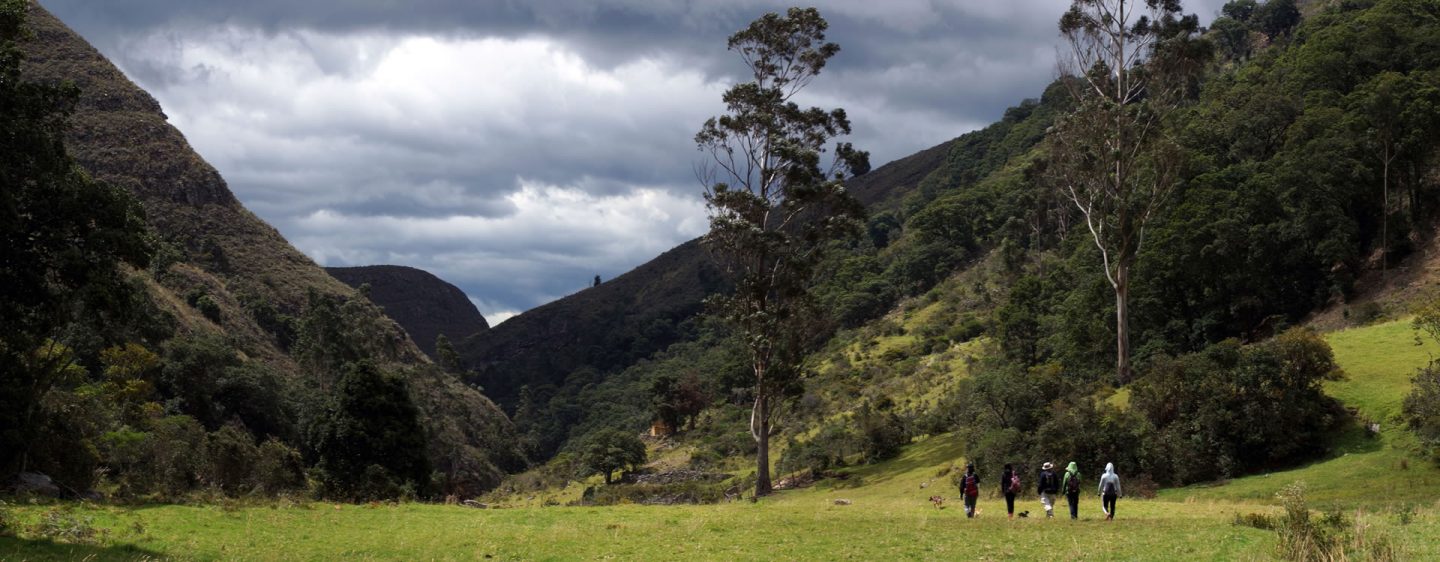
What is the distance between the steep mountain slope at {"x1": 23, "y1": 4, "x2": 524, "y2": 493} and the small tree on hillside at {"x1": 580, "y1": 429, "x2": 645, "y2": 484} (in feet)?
56.4

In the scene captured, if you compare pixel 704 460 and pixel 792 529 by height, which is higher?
pixel 792 529

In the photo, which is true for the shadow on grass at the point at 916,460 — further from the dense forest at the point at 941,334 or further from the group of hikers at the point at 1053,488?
the group of hikers at the point at 1053,488

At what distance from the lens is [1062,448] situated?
34375mm

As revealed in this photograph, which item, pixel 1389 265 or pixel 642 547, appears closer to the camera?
pixel 642 547

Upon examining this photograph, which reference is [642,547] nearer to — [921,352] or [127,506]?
[127,506]

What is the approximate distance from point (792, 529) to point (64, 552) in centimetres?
1373

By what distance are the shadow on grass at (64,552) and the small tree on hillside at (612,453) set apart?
55.6 metres

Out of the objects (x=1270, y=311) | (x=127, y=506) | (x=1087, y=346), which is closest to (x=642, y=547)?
(x=127, y=506)

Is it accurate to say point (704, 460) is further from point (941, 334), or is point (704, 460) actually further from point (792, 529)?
point (792, 529)

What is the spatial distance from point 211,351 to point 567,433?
9083 cm

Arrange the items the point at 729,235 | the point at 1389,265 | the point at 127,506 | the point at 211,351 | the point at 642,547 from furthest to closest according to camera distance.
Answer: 1. the point at 211,351
2. the point at 1389,265
3. the point at 729,235
4. the point at 127,506
5. the point at 642,547

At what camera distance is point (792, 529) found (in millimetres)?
21531

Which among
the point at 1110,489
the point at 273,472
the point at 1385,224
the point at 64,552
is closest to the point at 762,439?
the point at 273,472

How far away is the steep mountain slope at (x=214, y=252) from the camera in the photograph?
9656 centimetres
